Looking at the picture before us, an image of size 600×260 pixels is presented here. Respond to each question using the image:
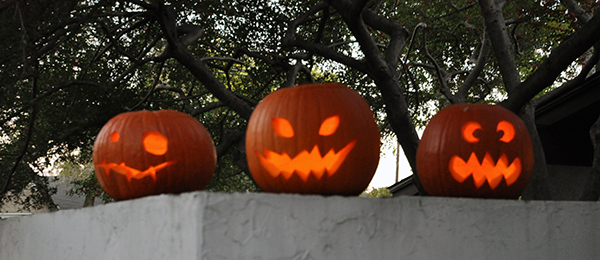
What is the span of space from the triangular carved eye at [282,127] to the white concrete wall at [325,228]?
494 mm

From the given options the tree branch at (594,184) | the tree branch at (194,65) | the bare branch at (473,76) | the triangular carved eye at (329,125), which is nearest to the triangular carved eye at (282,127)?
the triangular carved eye at (329,125)

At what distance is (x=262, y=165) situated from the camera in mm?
2604

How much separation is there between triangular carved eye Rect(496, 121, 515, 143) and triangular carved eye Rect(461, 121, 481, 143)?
124 mm

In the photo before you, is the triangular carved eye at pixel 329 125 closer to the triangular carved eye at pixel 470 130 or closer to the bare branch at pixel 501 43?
the triangular carved eye at pixel 470 130

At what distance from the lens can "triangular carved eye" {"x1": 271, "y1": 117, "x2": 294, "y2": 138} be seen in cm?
252

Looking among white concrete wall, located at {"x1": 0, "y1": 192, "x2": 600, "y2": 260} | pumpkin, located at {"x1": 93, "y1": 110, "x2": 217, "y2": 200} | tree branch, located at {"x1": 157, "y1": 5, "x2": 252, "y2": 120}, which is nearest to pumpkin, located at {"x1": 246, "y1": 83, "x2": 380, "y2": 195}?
white concrete wall, located at {"x1": 0, "y1": 192, "x2": 600, "y2": 260}

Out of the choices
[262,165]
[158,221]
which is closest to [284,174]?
[262,165]

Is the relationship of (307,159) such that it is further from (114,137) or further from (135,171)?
(114,137)

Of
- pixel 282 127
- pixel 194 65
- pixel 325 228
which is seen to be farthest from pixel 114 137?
pixel 194 65

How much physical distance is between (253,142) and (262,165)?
121 millimetres

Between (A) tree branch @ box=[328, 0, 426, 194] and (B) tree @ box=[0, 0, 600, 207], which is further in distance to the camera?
(A) tree branch @ box=[328, 0, 426, 194]

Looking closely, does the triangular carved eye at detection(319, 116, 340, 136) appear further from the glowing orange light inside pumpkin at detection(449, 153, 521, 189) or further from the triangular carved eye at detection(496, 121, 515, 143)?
the triangular carved eye at detection(496, 121, 515, 143)

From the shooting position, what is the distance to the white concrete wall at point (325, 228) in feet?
6.27

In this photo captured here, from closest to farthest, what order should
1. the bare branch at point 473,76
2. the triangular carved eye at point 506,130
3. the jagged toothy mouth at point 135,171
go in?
the jagged toothy mouth at point 135,171
the triangular carved eye at point 506,130
the bare branch at point 473,76
